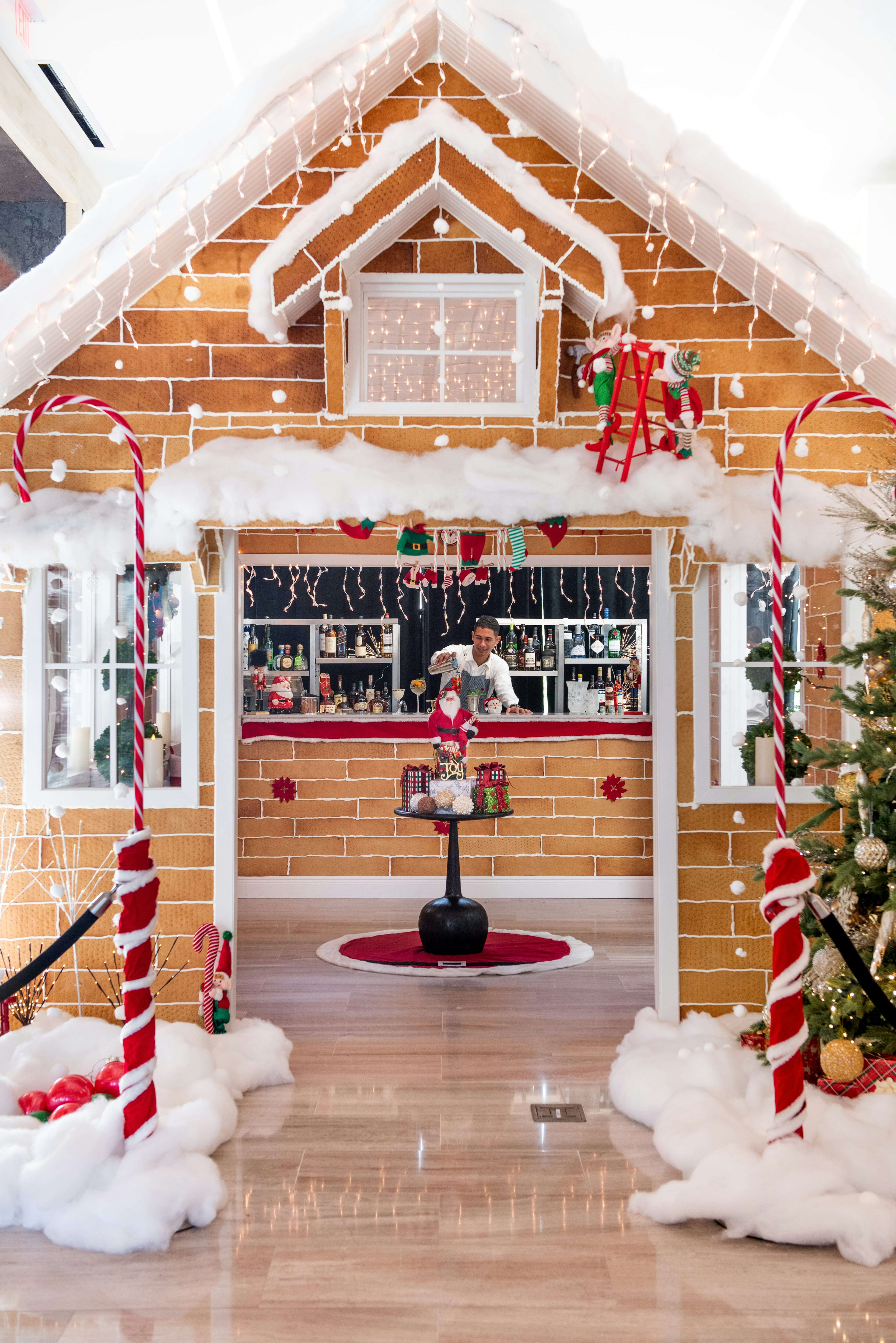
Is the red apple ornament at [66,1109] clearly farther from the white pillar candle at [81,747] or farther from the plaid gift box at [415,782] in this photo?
the plaid gift box at [415,782]

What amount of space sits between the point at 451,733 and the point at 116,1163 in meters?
3.16

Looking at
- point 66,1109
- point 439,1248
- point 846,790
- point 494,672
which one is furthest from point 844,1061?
point 494,672

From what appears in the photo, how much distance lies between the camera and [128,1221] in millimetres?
2727

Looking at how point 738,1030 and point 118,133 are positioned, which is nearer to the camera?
point 738,1030

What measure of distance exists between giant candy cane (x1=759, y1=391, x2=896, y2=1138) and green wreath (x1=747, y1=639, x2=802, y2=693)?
1301mm

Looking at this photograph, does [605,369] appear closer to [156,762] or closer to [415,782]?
[156,762]

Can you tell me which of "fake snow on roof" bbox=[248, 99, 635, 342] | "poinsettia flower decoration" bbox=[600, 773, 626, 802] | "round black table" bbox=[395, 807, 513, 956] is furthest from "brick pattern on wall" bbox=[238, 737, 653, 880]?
"fake snow on roof" bbox=[248, 99, 635, 342]

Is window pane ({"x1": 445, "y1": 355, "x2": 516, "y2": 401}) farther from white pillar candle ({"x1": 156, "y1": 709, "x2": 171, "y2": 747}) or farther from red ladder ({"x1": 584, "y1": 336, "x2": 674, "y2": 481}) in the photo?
white pillar candle ({"x1": 156, "y1": 709, "x2": 171, "y2": 747})

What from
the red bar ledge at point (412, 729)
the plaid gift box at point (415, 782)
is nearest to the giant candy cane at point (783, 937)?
the plaid gift box at point (415, 782)

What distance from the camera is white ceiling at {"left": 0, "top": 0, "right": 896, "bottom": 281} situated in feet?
16.1

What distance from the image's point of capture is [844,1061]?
3299mm

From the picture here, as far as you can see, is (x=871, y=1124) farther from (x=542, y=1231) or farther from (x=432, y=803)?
(x=432, y=803)

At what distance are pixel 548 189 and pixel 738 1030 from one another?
325 cm

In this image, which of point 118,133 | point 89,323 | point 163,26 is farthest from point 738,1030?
point 118,133
